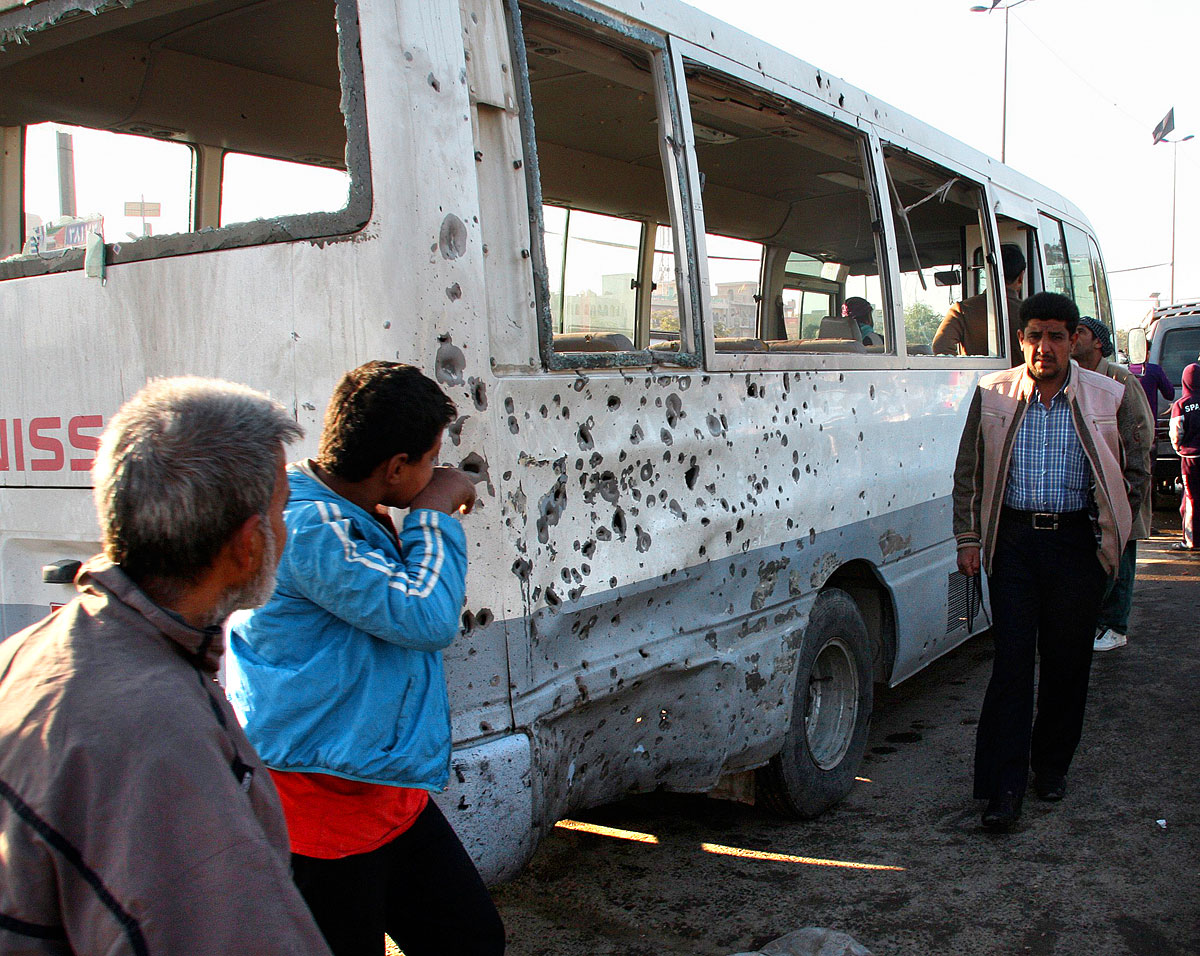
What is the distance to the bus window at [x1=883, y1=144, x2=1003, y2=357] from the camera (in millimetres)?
4703

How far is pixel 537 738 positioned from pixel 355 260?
1225mm

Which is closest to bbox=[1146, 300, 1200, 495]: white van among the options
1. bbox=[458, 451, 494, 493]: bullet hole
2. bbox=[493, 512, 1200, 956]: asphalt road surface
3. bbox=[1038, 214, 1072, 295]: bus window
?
bbox=[1038, 214, 1072, 295]: bus window

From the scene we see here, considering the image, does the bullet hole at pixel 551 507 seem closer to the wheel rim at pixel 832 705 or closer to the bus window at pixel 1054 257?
the wheel rim at pixel 832 705

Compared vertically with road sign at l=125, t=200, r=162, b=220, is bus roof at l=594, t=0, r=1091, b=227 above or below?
above

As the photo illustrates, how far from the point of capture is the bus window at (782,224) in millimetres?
3721

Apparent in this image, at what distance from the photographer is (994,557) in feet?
13.3

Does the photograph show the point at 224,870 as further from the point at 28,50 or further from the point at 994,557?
the point at 994,557

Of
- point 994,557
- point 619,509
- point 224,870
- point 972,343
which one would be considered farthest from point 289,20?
point 972,343

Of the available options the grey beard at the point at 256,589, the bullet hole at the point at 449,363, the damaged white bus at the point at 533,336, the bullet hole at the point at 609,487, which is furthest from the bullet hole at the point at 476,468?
the grey beard at the point at 256,589

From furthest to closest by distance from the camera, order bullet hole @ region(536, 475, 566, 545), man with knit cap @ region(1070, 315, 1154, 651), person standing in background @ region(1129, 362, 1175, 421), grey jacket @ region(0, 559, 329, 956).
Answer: person standing in background @ region(1129, 362, 1175, 421), man with knit cap @ region(1070, 315, 1154, 651), bullet hole @ region(536, 475, 566, 545), grey jacket @ region(0, 559, 329, 956)

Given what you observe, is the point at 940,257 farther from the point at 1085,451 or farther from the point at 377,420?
the point at 377,420

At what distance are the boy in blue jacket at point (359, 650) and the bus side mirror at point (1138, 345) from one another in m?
12.2

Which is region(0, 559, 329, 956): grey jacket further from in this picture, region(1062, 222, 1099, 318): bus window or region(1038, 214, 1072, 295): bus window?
region(1062, 222, 1099, 318): bus window

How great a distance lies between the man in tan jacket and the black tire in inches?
19.4
